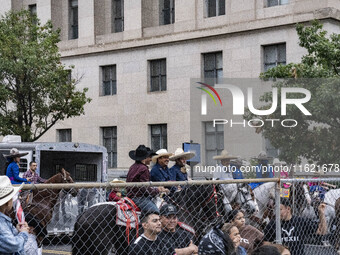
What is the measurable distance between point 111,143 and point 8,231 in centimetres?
3231

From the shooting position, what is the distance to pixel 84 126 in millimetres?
38625

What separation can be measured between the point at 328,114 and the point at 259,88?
850cm

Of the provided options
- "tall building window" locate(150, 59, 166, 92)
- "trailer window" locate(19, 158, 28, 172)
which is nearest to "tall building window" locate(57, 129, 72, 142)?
"tall building window" locate(150, 59, 166, 92)

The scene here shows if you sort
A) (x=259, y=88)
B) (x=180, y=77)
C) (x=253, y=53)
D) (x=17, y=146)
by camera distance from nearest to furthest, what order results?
(x=17, y=146), (x=259, y=88), (x=253, y=53), (x=180, y=77)

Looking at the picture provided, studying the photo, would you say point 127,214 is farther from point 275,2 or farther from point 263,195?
point 275,2

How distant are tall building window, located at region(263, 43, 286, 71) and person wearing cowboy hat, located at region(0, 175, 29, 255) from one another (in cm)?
2723

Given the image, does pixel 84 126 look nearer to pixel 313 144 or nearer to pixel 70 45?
pixel 70 45

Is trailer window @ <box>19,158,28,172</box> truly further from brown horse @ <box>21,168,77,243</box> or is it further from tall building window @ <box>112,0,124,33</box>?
tall building window @ <box>112,0,124,33</box>

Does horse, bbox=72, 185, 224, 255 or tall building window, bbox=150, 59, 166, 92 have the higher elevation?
tall building window, bbox=150, 59, 166, 92

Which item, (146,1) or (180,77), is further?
(146,1)

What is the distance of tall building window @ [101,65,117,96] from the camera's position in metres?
38.2

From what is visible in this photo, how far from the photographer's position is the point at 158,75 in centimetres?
3641

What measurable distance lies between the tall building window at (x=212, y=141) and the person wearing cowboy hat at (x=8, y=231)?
1075 inches

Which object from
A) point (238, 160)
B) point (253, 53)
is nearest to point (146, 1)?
point (253, 53)
